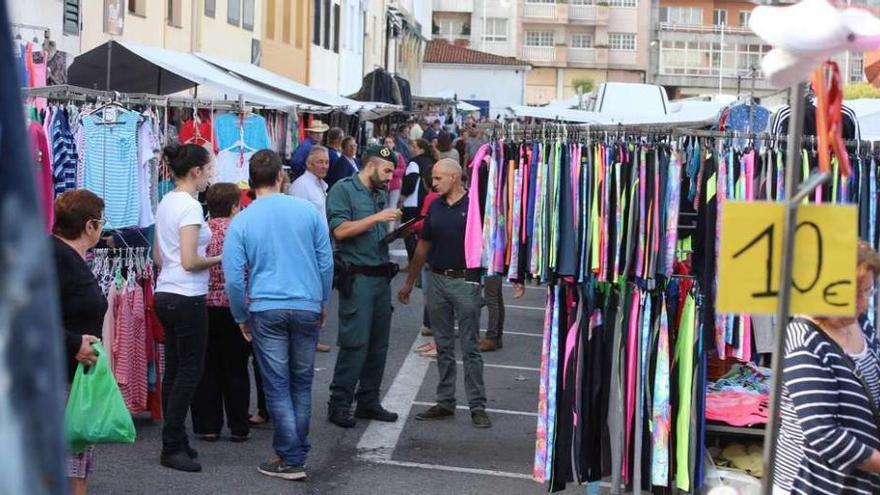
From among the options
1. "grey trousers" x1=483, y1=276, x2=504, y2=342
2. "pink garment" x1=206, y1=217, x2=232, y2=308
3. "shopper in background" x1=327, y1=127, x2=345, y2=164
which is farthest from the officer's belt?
"shopper in background" x1=327, y1=127, x2=345, y2=164

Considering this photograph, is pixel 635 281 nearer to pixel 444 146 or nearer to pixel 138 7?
pixel 444 146

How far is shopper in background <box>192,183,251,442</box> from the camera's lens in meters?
7.93

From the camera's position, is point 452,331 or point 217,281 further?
point 452,331

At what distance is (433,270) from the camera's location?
28.9 ft

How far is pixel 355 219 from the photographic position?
8.55m

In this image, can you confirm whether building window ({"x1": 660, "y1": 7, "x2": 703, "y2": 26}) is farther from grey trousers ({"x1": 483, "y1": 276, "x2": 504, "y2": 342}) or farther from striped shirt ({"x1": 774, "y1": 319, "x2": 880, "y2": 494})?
striped shirt ({"x1": 774, "y1": 319, "x2": 880, "y2": 494})

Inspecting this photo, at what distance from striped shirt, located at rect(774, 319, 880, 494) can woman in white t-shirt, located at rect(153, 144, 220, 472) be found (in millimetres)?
3747

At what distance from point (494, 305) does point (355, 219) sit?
11.4ft

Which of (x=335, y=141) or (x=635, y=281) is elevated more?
(x=335, y=141)

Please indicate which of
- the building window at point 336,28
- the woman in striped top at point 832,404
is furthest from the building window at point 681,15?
the woman in striped top at point 832,404

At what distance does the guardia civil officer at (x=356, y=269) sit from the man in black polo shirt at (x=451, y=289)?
32 centimetres

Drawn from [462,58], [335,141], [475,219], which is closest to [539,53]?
[462,58]

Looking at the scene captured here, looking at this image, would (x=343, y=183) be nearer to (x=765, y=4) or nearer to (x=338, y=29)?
(x=765, y=4)

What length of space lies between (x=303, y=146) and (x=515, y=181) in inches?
281
